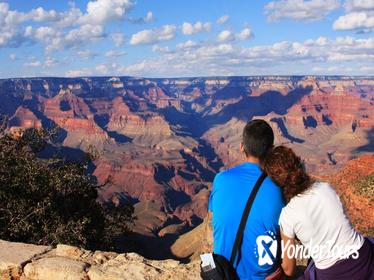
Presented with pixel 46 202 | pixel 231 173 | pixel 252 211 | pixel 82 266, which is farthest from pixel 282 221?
pixel 46 202

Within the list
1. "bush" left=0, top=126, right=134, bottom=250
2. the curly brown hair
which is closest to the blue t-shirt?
the curly brown hair

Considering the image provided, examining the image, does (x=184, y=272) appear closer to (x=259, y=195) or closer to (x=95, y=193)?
(x=259, y=195)

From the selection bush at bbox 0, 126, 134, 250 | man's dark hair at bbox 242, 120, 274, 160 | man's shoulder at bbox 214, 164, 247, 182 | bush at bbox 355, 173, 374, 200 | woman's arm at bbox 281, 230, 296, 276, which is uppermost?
man's dark hair at bbox 242, 120, 274, 160

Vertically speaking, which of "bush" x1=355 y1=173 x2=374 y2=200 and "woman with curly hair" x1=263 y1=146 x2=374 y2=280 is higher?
"woman with curly hair" x1=263 y1=146 x2=374 y2=280

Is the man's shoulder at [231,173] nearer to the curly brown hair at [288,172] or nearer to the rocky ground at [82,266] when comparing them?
the curly brown hair at [288,172]

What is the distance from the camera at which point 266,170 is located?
5.03 metres

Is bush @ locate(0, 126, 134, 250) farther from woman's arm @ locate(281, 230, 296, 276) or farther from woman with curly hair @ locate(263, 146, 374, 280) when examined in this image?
woman with curly hair @ locate(263, 146, 374, 280)

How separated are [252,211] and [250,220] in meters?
0.10

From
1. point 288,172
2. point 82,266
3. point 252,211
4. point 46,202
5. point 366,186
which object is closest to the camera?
point 288,172

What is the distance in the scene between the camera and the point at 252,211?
5.05 meters

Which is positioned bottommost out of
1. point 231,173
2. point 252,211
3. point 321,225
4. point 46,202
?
point 46,202

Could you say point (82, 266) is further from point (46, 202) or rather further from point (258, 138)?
point (46, 202)

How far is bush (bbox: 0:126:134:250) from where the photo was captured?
47.3ft

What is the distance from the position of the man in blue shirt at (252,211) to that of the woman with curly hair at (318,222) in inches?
5.5
